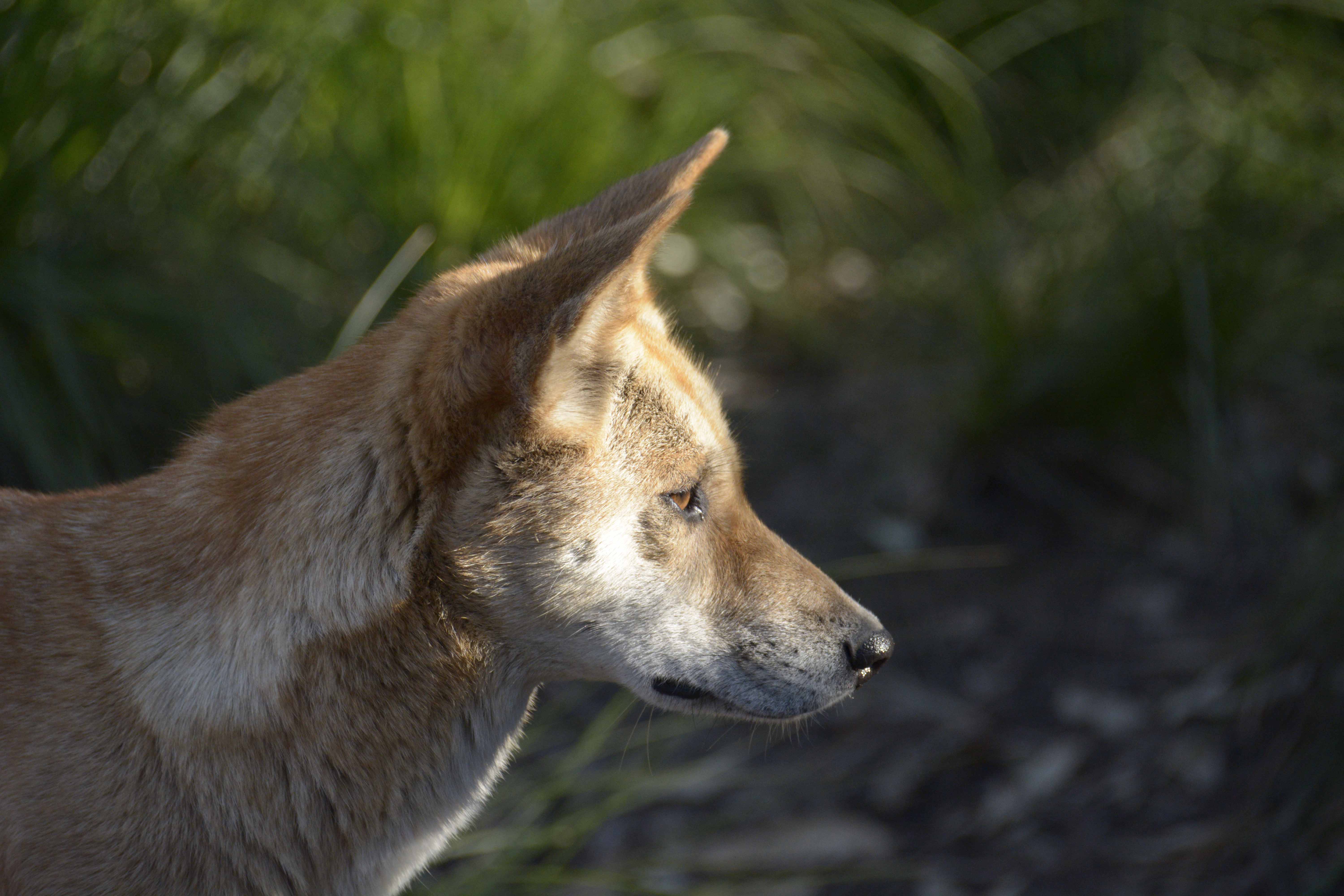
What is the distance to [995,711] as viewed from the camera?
143 inches

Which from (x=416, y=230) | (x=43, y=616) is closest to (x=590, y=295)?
(x=43, y=616)

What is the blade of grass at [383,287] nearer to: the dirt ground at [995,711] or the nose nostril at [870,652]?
the dirt ground at [995,711]

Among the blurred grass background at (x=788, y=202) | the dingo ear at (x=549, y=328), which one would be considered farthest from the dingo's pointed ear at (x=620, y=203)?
the blurred grass background at (x=788, y=202)

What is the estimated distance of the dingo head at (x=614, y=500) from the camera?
1908 millimetres

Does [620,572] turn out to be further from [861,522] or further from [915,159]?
[915,159]

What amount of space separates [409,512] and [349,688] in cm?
33

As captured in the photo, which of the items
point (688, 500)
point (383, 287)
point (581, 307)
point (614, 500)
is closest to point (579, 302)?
point (581, 307)

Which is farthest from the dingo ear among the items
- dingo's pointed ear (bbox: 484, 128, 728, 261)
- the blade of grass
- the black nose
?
the blade of grass

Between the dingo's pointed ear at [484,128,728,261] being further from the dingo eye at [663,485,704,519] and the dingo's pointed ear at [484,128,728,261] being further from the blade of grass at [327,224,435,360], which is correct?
the blade of grass at [327,224,435,360]

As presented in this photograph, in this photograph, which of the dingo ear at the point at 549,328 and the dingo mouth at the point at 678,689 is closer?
the dingo ear at the point at 549,328

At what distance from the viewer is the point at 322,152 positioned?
13.7 feet

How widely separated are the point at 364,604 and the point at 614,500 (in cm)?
49

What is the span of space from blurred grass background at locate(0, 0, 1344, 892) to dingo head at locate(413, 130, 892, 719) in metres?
1.02

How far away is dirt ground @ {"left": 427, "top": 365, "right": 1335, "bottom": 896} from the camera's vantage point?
307cm
